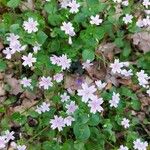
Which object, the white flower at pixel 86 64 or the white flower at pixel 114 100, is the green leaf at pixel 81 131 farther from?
the white flower at pixel 86 64

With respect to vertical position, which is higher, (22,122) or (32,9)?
(32,9)

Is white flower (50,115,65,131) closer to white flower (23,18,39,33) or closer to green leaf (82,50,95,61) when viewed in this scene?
green leaf (82,50,95,61)

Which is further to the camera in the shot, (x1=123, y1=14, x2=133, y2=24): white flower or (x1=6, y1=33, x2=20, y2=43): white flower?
(x1=123, y1=14, x2=133, y2=24): white flower

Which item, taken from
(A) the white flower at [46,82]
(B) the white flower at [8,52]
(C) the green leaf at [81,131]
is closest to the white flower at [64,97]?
(A) the white flower at [46,82]

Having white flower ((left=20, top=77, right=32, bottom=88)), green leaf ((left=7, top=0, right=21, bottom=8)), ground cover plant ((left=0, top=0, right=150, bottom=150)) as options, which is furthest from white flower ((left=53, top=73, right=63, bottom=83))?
green leaf ((left=7, top=0, right=21, bottom=8))

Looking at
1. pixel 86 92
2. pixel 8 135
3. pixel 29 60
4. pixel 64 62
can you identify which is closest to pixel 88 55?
pixel 64 62

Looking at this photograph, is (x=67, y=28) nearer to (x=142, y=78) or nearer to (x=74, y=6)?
(x=74, y=6)

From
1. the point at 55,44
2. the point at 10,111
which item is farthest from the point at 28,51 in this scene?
the point at 10,111

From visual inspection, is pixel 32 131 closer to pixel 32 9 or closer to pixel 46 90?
pixel 46 90

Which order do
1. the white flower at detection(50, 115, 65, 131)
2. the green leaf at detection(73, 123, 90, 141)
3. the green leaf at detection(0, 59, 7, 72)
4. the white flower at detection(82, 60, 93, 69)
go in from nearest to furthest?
the green leaf at detection(73, 123, 90, 141) → the white flower at detection(50, 115, 65, 131) → the green leaf at detection(0, 59, 7, 72) → the white flower at detection(82, 60, 93, 69)
